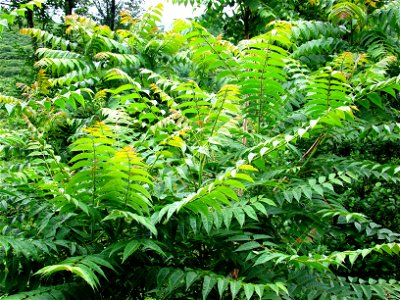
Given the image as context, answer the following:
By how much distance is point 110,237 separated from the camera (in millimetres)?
2020

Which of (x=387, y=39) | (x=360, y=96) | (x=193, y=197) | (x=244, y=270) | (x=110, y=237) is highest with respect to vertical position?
(x=387, y=39)

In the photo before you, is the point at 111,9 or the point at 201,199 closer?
the point at 201,199

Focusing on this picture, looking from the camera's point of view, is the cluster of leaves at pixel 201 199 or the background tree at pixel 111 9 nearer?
the cluster of leaves at pixel 201 199

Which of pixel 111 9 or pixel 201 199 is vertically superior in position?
pixel 111 9

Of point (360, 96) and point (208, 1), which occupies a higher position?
point (208, 1)

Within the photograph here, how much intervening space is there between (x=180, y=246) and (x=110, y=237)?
35 centimetres

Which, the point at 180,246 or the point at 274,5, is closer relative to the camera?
the point at 180,246

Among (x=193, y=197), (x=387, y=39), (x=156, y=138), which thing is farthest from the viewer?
(x=387, y=39)

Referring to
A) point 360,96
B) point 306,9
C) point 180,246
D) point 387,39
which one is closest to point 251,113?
point 360,96

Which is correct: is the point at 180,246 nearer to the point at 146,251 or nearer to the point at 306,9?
the point at 146,251

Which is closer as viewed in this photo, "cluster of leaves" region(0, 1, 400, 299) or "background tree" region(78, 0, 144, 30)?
"cluster of leaves" region(0, 1, 400, 299)

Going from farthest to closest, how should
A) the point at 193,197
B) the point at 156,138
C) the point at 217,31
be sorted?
the point at 217,31 < the point at 156,138 < the point at 193,197

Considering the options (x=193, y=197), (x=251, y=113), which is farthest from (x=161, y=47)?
(x=193, y=197)

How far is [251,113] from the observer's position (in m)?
2.54
